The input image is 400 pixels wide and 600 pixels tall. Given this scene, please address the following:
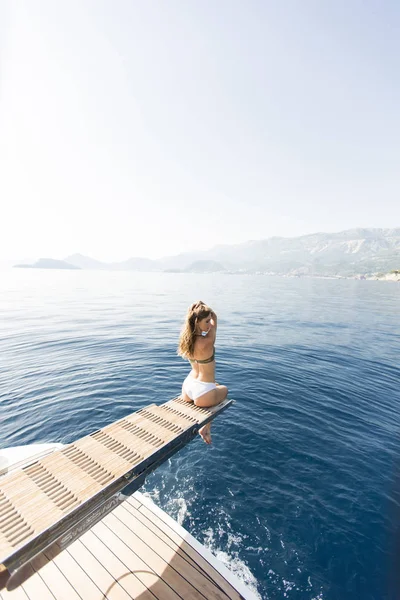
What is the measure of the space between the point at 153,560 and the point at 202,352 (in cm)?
396

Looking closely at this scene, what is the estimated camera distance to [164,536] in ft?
16.3

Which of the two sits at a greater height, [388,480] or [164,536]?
[164,536]

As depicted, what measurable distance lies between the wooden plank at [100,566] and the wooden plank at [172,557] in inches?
23.3

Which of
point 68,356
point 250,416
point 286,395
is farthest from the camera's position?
point 68,356

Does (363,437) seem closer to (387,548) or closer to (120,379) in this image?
(387,548)

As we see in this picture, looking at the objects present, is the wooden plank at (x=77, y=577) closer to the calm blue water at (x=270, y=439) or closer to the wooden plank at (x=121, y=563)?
the wooden plank at (x=121, y=563)

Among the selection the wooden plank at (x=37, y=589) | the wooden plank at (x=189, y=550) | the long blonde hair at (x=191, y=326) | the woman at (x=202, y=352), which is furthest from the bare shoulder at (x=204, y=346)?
the wooden plank at (x=37, y=589)

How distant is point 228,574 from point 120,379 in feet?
35.6

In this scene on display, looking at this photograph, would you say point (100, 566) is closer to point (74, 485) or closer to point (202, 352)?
point (74, 485)

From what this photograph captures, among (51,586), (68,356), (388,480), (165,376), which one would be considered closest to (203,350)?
(51,586)

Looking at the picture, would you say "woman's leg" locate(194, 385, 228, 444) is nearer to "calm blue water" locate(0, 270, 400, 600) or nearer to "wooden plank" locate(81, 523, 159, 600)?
"calm blue water" locate(0, 270, 400, 600)

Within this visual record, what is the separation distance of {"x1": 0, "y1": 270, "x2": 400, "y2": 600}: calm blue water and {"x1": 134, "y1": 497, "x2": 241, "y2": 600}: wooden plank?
1248 millimetres

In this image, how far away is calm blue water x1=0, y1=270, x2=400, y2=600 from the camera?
5.62 m

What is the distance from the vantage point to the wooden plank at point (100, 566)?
13.4 ft
